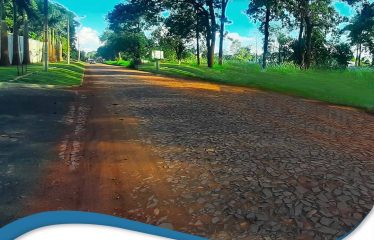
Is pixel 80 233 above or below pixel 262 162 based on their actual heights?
above

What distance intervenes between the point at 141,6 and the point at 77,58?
0.32 m

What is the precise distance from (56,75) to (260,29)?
824 millimetres

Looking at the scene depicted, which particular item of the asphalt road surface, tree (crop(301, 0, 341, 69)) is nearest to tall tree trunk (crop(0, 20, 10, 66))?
the asphalt road surface

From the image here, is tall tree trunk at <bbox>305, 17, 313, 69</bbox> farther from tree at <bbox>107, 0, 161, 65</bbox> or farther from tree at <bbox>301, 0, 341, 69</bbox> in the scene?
tree at <bbox>107, 0, 161, 65</bbox>

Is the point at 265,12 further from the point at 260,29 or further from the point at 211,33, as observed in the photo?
the point at 211,33

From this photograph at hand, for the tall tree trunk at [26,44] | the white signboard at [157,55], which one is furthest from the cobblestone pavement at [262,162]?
the tall tree trunk at [26,44]

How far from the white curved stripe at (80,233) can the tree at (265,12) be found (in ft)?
2.68

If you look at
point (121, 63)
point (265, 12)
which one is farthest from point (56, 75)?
point (265, 12)

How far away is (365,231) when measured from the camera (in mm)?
1353

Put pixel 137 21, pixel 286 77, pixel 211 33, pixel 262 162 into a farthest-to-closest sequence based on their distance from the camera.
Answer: pixel 262 162, pixel 286 77, pixel 211 33, pixel 137 21

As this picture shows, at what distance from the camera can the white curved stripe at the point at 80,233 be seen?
3.23 feet

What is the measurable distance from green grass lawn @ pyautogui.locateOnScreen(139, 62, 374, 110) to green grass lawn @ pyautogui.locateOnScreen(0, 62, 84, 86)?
0.27 meters

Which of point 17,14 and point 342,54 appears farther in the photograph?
point 17,14

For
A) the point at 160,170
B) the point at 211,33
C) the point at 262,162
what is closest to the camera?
Result: the point at 211,33
